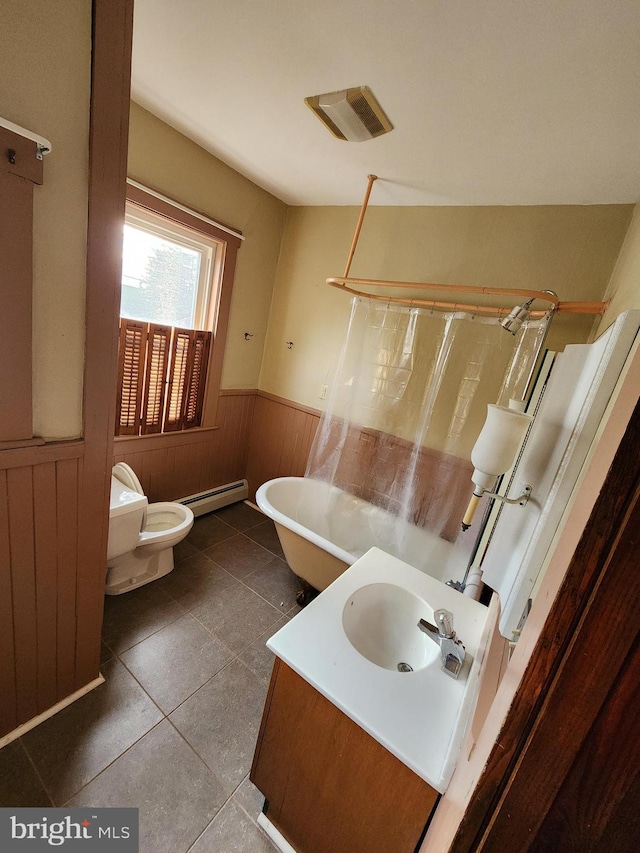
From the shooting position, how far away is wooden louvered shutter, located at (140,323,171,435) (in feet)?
6.84

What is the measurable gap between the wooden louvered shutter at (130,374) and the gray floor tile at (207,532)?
0.90 m

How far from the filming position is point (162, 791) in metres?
1.13

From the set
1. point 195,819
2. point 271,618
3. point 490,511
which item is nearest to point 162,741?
point 195,819

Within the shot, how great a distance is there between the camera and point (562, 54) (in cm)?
93

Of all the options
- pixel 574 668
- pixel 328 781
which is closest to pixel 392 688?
pixel 328 781

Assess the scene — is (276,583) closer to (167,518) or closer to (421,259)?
(167,518)

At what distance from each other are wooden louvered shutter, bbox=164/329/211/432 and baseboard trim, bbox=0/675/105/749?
4.78 ft

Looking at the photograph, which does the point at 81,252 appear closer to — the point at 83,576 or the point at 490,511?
the point at 83,576

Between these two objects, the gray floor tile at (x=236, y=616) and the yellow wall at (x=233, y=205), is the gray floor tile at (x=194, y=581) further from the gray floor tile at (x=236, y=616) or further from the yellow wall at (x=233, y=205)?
the yellow wall at (x=233, y=205)

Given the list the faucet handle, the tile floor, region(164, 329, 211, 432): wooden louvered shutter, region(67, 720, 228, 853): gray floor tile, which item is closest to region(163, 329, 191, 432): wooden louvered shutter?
region(164, 329, 211, 432): wooden louvered shutter

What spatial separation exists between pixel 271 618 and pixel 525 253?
2.51m

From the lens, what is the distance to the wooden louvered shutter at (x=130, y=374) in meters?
1.95

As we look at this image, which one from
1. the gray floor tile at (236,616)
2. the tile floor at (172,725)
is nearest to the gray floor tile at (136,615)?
the tile floor at (172,725)

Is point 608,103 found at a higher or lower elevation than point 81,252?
higher
